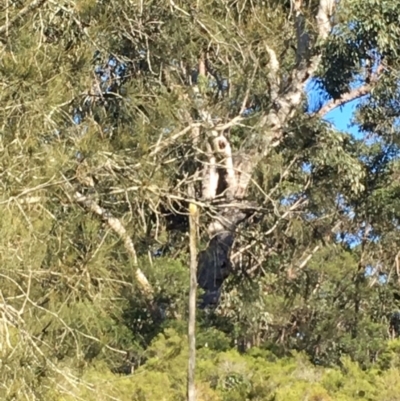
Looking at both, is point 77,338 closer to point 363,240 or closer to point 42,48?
point 42,48

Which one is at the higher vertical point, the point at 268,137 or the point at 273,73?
the point at 273,73

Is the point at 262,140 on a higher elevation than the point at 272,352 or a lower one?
higher

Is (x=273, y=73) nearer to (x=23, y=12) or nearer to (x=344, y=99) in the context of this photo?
(x=344, y=99)

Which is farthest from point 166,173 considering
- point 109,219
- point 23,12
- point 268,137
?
point 268,137

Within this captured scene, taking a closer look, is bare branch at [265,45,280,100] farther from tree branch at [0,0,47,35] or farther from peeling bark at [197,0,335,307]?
tree branch at [0,0,47,35]

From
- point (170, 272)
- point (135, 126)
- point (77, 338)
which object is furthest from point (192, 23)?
point (170, 272)

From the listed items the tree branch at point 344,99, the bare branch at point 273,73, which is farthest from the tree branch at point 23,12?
the tree branch at point 344,99

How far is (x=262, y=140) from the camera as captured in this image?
28.0 feet

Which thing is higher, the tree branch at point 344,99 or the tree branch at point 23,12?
the tree branch at point 344,99

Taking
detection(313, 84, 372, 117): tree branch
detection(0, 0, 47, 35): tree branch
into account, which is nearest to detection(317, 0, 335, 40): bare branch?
detection(313, 84, 372, 117): tree branch

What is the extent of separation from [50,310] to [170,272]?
564 cm

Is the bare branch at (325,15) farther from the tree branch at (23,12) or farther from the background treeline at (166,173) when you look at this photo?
the tree branch at (23,12)

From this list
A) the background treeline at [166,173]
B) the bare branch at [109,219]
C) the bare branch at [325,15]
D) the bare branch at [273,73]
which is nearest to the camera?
the background treeline at [166,173]

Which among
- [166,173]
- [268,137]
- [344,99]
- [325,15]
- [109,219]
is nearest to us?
[166,173]
